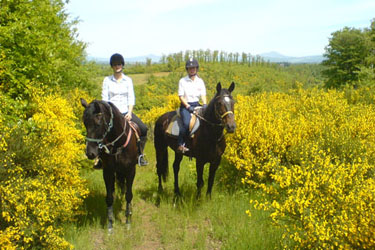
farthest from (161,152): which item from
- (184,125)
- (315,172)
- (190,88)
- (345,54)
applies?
(345,54)

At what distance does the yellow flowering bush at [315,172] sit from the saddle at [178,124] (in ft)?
4.79

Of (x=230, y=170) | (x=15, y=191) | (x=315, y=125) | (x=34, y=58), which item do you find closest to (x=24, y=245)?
(x=15, y=191)

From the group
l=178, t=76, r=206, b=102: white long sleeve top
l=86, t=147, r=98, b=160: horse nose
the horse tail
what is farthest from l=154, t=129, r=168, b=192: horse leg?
l=86, t=147, r=98, b=160: horse nose

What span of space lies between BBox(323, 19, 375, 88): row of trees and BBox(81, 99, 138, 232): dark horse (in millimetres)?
38867

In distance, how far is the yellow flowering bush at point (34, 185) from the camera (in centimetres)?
383

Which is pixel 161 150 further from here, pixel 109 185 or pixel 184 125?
pixel 109 185

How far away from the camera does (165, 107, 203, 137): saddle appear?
6059 mm

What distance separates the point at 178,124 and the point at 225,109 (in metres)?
1.72

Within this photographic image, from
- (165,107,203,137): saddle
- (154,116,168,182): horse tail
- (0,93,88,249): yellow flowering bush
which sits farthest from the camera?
(154,116,168,182): horse tail

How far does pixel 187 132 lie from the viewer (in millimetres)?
6152

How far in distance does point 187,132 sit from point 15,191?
3.59 metres

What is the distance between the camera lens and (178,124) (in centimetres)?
637

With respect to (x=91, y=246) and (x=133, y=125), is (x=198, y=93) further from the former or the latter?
(x=91, y=246)

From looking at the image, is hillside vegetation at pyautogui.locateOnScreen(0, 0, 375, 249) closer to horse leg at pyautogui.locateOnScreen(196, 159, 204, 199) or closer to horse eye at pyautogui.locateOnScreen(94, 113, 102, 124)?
horse leg at pyautogui.locateOnScreen(196, 159, 204, 199)
